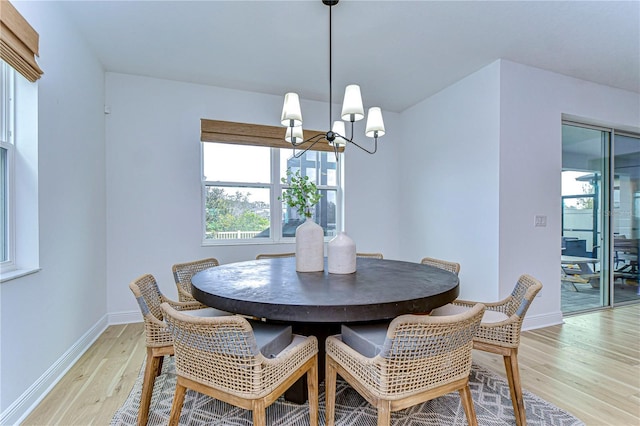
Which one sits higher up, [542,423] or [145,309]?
[145,309]

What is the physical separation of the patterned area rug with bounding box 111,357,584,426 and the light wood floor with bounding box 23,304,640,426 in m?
0.11

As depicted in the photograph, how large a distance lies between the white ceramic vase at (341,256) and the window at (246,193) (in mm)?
1913

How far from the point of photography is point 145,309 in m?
1.60

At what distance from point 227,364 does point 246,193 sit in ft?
8.98

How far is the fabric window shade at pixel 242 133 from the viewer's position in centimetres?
340

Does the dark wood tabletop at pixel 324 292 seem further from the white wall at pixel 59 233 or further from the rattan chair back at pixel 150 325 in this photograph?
the white wall at pixel 59 233

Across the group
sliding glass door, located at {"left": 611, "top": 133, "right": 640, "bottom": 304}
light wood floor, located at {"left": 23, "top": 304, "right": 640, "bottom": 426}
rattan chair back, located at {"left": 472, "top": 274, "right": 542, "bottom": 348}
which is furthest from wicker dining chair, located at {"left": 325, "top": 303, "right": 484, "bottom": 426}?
sliding glass door, located at {"left": 611, "top": 133, "right": 640, "bottom": 304}

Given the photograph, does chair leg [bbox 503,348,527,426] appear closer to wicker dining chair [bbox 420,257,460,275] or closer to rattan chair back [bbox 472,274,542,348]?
rattan chair back [bbox 472,274,542,348]

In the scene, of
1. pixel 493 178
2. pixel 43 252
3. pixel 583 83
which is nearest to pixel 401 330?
pixel 43 252

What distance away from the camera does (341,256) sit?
77.5 inches

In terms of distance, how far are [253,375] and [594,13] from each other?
326cm

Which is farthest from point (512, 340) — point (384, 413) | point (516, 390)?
point (384, 413)

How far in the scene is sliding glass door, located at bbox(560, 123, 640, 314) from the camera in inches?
142

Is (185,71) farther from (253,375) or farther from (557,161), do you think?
(557,161)
